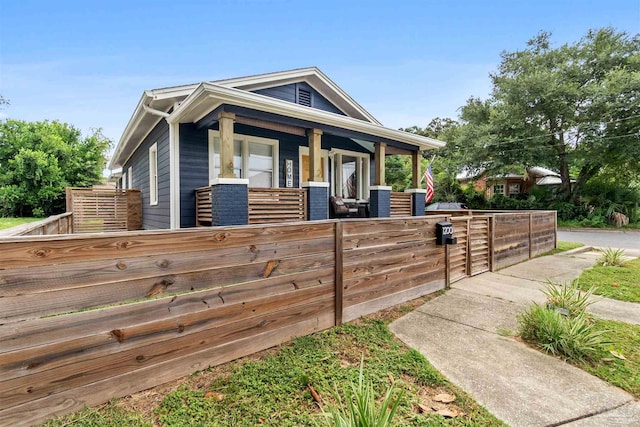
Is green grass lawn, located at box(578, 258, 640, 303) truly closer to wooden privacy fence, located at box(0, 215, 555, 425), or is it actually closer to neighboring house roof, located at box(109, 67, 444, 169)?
wooden privacy fence, located at box(0, 215, 555, 425)

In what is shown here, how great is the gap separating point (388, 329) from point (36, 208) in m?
23.4

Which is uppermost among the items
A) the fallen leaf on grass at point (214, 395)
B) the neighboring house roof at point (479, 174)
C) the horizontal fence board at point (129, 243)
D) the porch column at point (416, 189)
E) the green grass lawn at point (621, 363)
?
the neighboring house roof at point (479, 174)

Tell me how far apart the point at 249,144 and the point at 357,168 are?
3.92 m

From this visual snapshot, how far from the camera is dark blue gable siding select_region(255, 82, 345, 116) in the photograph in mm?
8242

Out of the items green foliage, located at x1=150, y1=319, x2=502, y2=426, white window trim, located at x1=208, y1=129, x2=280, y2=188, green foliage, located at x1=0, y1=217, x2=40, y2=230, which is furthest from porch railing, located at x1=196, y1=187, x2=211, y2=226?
green foliage, located at x1=0, y1=217, x2=40, y2=230

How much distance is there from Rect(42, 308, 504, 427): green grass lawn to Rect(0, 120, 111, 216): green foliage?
22.2 metres

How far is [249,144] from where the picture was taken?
25.5 feet

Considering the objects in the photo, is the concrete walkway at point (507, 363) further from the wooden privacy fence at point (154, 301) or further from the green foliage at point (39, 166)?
the green foliage at point (39, 166)

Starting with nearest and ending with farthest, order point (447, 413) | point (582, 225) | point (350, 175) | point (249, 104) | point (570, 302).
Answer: point (447, 413)
point (570, 302)
point (249, 104)
point (350, 175)
point (582, 225)

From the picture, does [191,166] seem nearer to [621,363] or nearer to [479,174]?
[621,363]

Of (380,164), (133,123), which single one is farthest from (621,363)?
(133,123)

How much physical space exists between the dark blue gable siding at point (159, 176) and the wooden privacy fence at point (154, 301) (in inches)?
205

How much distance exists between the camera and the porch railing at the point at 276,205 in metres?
6.39

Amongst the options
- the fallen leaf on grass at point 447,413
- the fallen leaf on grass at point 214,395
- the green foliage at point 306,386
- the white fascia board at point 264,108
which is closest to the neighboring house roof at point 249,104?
the white fascia board at point 264,108
